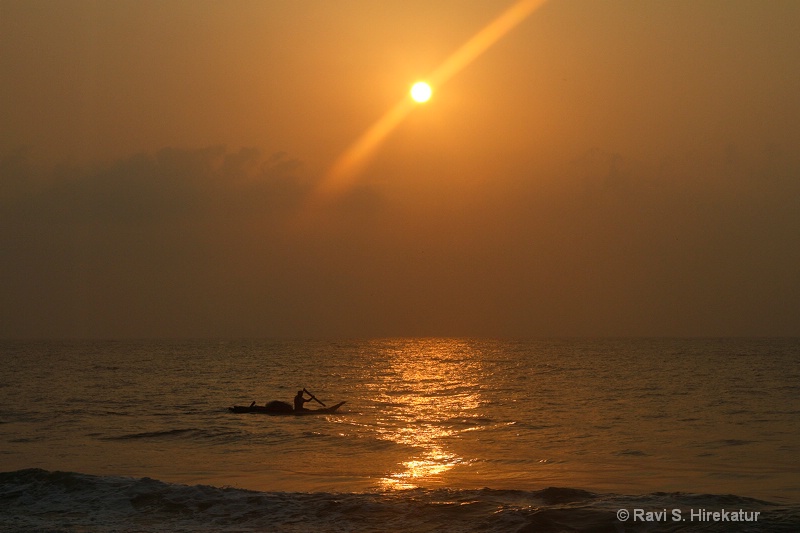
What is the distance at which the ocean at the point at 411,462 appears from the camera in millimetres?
15664

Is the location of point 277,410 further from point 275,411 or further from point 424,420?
point 424,420

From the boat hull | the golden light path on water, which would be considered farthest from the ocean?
the boat hull

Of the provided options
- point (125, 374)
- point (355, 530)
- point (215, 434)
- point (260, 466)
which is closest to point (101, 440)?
point (215, 434)

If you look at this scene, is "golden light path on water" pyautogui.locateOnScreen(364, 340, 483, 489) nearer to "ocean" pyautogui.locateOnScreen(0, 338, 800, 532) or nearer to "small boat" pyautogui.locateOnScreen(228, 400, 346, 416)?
"ocean" pyautogui.locateOnScreen(0, 338, 800, 532)

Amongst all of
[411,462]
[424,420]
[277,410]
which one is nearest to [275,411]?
[277,410]

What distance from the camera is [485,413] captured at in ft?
128

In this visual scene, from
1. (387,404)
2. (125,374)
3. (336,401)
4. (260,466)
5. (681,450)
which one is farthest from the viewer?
(125,374)

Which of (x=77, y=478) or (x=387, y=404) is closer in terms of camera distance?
(x=77, y=478)

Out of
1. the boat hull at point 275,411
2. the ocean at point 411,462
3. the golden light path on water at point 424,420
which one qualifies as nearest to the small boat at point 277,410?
the boat hull at point 275,411

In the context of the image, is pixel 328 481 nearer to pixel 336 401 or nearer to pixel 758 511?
pixel 758 511

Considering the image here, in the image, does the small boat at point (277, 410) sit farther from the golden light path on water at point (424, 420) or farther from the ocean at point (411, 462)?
the golden light path on water at point (424, 420)

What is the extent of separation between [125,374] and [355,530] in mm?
69629

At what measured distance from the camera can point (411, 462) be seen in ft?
76.7

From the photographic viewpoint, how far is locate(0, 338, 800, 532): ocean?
617 inches
